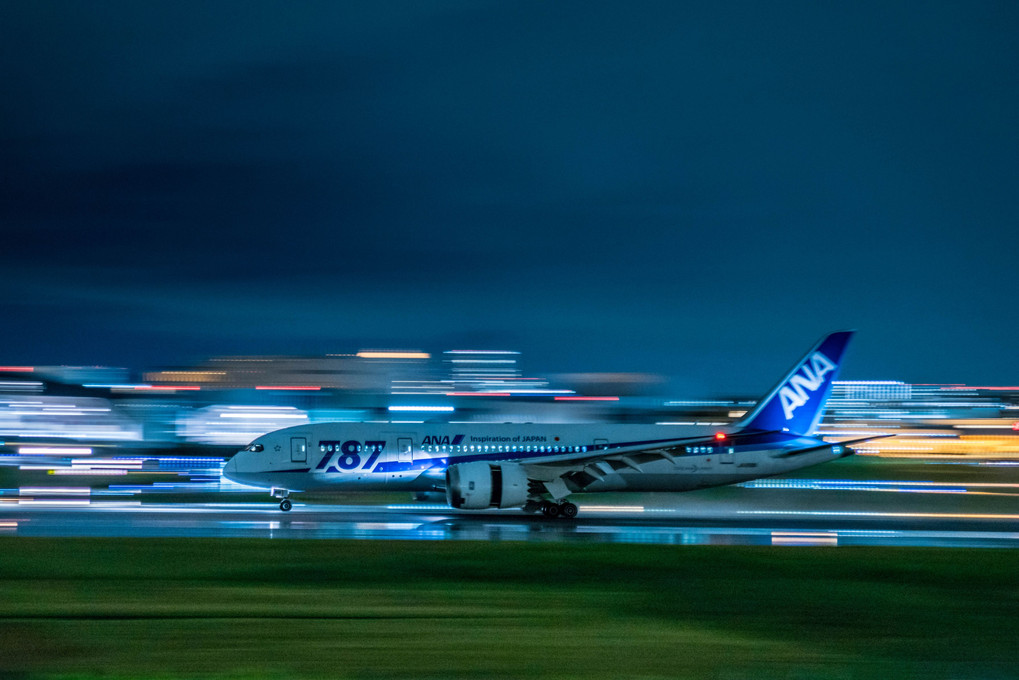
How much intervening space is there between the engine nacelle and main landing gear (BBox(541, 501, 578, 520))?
4.27 feet

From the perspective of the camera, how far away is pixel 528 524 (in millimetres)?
28188

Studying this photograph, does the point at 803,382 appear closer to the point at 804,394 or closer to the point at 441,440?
the point at 804,394

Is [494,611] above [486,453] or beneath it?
beneath

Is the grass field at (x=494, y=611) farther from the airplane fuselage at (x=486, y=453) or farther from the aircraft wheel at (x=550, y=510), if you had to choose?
the airplane fuselage at (x=486, y=453)

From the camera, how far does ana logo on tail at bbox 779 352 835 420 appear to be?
114 ft

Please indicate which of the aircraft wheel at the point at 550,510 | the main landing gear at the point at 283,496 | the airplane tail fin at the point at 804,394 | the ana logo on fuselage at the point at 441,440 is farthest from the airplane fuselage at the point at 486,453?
the aircraft wheel at the point at 550,510

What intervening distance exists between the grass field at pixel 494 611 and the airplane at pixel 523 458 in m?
7.99

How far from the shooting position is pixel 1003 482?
53.8 m

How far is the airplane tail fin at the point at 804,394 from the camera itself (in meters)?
34.3

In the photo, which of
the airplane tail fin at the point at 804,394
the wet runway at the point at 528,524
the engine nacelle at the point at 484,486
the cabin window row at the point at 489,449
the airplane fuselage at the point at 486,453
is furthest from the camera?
the airplane tail fin at the point at 804,394

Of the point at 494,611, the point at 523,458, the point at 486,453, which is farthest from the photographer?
the point at 523,458

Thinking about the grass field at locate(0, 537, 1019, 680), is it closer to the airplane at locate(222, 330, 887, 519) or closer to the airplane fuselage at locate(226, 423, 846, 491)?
the airplane at locate(222, 330, 887, 519)

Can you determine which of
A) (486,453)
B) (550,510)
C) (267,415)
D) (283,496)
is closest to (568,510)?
(550,510)

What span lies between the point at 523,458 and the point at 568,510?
266cm
